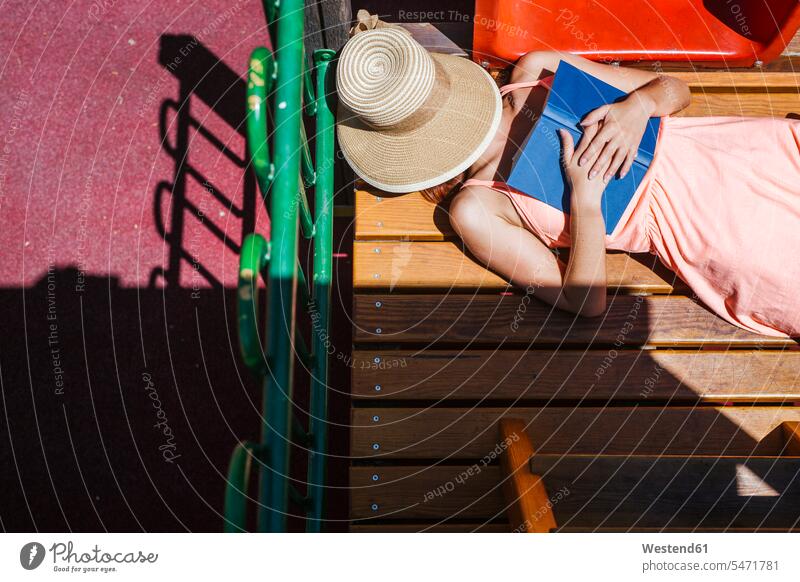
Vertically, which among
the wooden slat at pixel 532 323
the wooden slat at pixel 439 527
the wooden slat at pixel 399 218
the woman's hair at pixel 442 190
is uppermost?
the woman's hair at pixel 442 190

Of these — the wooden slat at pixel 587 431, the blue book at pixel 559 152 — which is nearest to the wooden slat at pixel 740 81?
the blue book at pixel 559 152

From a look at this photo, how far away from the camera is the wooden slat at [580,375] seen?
5.56ft

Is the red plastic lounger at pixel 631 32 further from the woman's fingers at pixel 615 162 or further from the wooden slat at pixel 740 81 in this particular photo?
the woman's fingers at pixel 615 162

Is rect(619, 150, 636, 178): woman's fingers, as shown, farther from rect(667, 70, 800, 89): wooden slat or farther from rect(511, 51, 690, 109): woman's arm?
rect(667, 70, 800, 89): wooden slat

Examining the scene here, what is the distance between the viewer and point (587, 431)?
168 centimetres

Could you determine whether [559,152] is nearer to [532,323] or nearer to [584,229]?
[584,229]

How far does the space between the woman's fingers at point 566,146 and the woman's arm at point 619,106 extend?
31 millimetres

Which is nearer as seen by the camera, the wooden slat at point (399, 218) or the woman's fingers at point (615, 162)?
the woman's fingers at point (615, 162)

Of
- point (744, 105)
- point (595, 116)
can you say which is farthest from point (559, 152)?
point (744, 105)

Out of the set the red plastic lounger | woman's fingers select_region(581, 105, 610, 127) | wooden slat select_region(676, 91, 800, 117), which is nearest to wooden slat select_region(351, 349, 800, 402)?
woman's fingers select_region(581, 105, 610, 127)

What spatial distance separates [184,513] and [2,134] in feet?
5.08

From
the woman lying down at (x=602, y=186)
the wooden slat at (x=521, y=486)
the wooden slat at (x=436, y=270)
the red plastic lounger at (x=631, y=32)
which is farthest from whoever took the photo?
the red plastic lounger at (x=631, y=32)

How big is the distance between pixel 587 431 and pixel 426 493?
46cm
